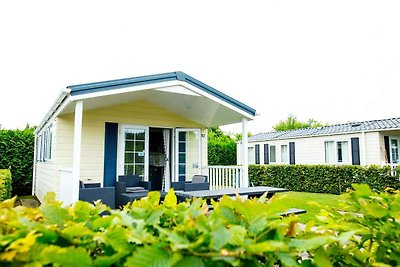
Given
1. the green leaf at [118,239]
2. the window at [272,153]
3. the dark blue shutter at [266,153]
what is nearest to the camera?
the green leaf at [118,239]

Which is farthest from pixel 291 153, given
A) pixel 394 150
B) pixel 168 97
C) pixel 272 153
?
pixel 168 97

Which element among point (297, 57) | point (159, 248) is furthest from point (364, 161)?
point (159, 248)

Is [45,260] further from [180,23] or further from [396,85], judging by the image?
[396,85]

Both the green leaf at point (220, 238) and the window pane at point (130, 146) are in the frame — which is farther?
the window pane at point (130, 146)

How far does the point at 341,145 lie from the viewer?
48.1ft

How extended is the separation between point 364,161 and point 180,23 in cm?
1089

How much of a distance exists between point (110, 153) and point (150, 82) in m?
2.88

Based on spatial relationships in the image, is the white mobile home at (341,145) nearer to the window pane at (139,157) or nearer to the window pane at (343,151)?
the window pane at (343,151)

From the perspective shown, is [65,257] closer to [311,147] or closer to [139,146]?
[139,146]

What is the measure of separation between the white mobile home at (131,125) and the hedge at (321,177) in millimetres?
6727

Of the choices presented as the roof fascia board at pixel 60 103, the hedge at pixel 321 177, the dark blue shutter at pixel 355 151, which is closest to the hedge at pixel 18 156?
the roof fascia board at pixel 60 103

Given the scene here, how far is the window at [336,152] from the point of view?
1443 cm

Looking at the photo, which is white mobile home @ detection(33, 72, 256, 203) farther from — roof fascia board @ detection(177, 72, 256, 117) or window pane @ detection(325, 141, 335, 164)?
window pane @ detection(325, 141, 335, 164)

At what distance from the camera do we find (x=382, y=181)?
36.5 feet
